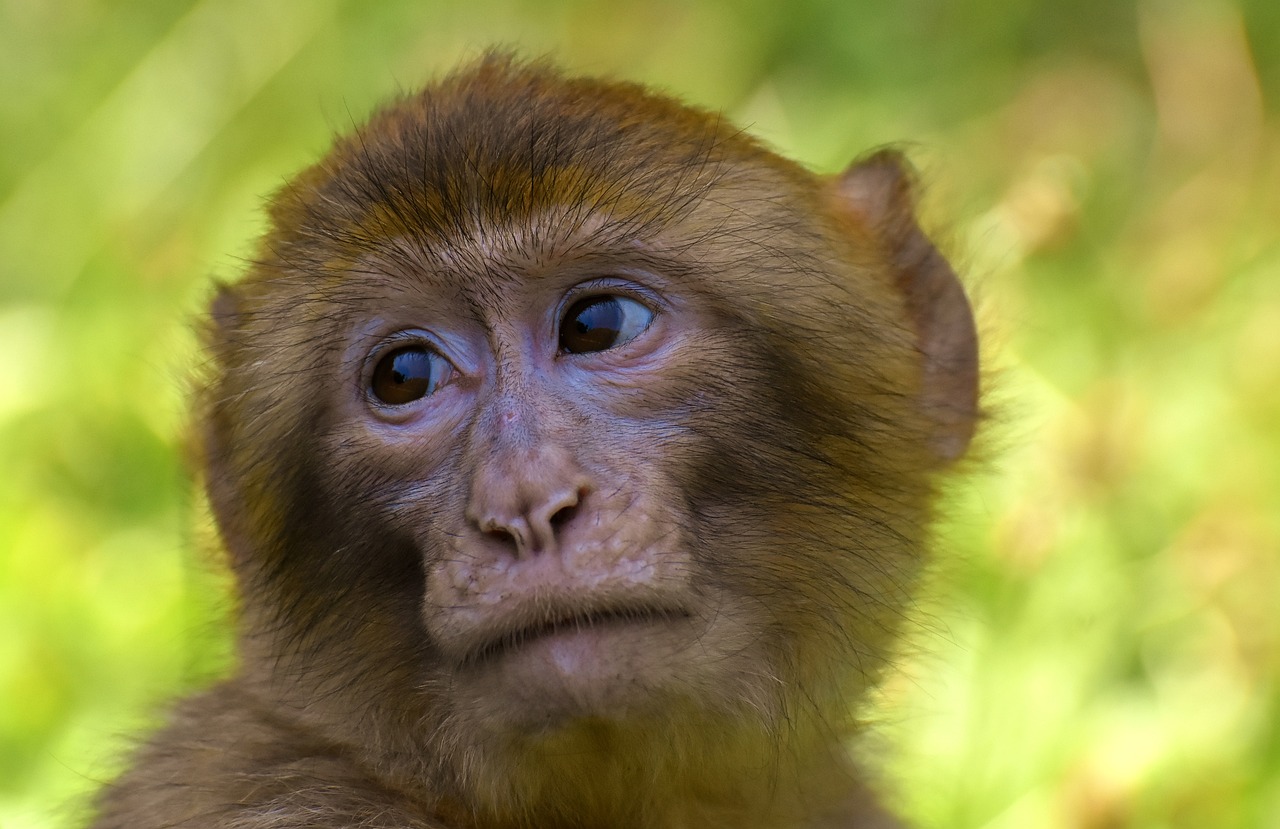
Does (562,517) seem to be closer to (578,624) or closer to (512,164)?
(578,624)

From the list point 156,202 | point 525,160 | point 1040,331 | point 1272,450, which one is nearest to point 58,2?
point 156,202

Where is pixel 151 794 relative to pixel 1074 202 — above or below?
below

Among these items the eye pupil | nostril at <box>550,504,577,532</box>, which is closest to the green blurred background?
the eye pupil

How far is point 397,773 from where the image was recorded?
2.45m

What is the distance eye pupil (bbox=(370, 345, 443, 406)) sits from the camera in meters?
2.50

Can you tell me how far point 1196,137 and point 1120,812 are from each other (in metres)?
2.96

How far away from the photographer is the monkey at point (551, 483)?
213 cm

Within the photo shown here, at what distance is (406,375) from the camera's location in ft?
8.25

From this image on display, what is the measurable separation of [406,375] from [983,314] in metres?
1.43

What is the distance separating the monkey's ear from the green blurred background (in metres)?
0.19

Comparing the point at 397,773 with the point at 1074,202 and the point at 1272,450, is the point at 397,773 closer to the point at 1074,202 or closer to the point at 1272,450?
the point at 1074,202

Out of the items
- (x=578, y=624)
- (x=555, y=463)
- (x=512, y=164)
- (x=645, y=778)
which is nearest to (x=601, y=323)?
(x=512, y=164)

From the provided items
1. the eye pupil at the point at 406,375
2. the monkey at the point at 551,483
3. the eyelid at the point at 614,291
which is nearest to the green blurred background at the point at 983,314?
the monkey at the point at 551,483

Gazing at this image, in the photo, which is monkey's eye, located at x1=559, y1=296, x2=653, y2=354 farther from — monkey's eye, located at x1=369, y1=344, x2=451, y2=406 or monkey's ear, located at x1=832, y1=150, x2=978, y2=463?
monkey's ear, located at x1=832, y1=150, x2=978, y2=463
